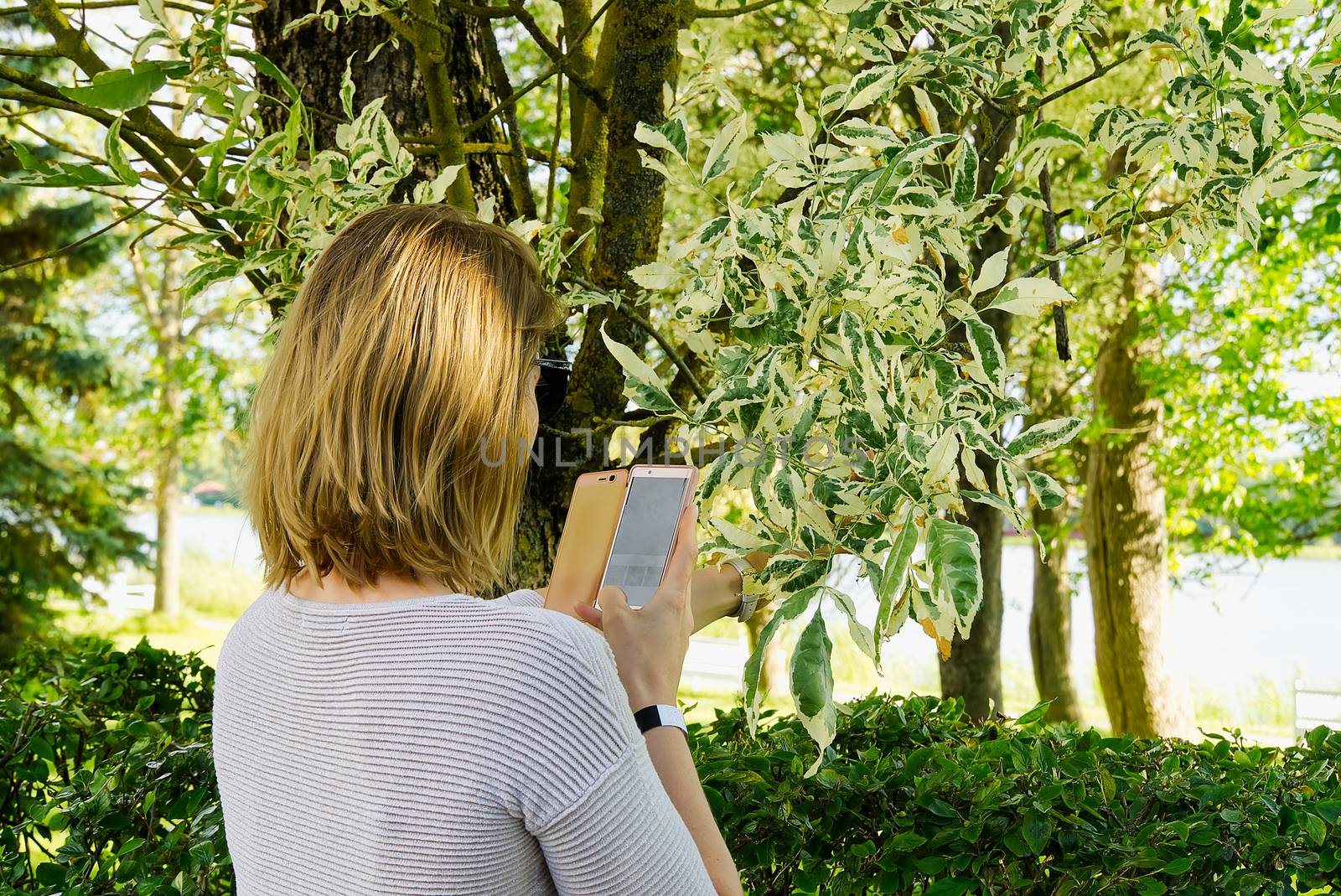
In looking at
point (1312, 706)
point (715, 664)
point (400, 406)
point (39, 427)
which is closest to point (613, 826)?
point (400, 406)

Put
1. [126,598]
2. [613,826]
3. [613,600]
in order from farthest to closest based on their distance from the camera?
[126,598] < [613,600] < [613,826]

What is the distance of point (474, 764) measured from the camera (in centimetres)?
95

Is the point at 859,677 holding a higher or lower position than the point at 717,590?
lower

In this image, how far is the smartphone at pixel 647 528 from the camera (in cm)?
128

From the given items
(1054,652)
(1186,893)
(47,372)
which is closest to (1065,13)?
(1186,893)

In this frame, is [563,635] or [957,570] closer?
[563,635]

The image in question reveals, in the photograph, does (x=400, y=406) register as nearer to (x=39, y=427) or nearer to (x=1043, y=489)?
(x=1043, y=489)

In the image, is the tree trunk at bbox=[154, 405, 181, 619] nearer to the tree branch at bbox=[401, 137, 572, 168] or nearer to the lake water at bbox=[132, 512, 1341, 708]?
the lake water at bbox=[132, 512, 1341, 708]

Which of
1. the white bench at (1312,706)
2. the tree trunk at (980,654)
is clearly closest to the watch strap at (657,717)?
the tree trunk at (980,654)

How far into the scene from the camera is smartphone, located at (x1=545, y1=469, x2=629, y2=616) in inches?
52.3

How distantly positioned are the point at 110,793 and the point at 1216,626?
1898cm

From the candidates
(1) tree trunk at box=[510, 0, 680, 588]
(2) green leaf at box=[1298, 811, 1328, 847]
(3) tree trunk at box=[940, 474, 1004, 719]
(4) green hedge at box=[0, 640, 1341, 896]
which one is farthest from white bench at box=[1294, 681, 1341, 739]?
(1) tree trunk at box=[510, 0, 680, 588]

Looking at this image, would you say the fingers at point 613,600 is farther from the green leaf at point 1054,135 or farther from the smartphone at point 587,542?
the green leaf at point 1054,135

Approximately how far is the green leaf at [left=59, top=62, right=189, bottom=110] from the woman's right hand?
108 centimetres
